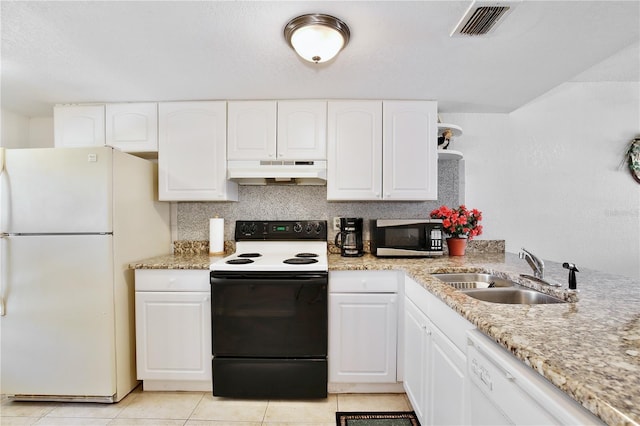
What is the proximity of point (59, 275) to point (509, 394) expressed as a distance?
2.42 meters

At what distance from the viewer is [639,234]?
8.14 feet

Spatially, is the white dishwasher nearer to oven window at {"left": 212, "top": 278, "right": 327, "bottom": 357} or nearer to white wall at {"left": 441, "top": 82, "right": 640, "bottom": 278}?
oven window at {"left": 212, "top": 278, "right": 327, "bottom": 357}

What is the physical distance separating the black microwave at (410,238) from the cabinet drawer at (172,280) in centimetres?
129

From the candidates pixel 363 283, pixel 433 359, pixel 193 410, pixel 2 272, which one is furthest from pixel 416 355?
pixel 2 272

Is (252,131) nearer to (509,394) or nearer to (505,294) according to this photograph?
(505,294)

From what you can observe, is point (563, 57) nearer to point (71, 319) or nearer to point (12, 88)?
point (71, 319)

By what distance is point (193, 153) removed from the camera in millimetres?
2338

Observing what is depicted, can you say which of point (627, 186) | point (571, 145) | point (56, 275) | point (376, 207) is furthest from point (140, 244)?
point (627, 186)

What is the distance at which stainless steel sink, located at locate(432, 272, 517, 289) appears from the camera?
5.50ft

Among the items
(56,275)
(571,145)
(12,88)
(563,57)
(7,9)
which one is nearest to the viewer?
(7,9)

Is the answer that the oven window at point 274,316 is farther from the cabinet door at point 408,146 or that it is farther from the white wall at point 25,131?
the white wall at point 25,131

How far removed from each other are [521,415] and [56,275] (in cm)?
246

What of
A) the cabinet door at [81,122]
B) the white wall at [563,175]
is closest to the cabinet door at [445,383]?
the white wall at [563,175]

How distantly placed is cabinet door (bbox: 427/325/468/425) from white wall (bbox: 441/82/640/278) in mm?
1614
